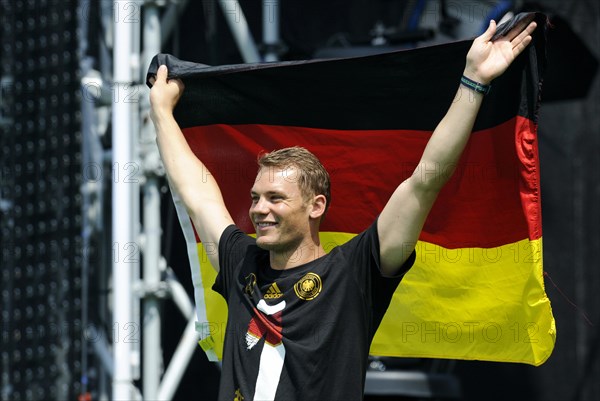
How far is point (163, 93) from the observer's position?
3.52m

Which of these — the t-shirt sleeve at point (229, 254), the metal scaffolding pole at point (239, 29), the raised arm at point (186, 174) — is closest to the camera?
the t-shirt sleeve at point (229, 254)

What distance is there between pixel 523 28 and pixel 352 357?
3.30ft

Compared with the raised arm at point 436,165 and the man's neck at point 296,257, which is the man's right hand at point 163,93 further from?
the raised arm at point 436,165

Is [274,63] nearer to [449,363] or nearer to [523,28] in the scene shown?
[523,28]

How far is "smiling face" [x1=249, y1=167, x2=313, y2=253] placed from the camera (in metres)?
2.94

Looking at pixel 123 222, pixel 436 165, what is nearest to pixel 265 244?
pixel 436 165

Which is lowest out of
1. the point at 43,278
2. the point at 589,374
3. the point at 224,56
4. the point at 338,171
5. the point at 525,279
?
the point at 589,374

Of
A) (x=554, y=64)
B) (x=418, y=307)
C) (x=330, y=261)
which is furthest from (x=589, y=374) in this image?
(x=330, y=261)

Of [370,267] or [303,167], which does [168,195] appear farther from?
[370,267]

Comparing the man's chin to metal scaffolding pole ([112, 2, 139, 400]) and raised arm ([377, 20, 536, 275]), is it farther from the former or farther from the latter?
metal scaffolding pole ([112, 2, 139, 400])

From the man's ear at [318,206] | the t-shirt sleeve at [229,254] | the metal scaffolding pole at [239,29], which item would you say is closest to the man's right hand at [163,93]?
the t-shirt sleeve at [229,254]

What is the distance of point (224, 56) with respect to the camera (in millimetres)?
5223

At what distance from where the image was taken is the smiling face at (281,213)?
116 inches

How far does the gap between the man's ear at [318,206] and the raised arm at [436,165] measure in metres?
0.21
